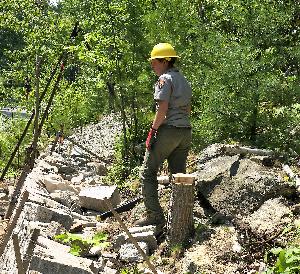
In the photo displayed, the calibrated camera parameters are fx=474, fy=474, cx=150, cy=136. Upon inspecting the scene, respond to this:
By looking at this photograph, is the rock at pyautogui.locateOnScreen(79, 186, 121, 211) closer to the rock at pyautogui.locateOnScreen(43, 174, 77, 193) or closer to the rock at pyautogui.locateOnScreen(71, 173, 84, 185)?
the rock at pyautogui.locateOnScreen(43, 174, 77, 193)

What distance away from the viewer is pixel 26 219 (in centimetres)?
676

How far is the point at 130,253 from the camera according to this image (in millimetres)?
5582

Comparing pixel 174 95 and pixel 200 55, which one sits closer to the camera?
pixel 174 95

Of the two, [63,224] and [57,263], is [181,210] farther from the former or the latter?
[63,224]

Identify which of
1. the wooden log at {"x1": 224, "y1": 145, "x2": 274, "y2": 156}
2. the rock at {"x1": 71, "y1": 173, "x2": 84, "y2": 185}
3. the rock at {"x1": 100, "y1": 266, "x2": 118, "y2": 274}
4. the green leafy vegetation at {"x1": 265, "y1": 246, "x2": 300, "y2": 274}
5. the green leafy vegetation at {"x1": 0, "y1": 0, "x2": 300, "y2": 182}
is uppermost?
the green leafy vegetation at {"x1": 0, "y1": 0, "x2": 300, "y2": 182}

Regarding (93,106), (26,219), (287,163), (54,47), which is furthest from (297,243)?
(93,106)

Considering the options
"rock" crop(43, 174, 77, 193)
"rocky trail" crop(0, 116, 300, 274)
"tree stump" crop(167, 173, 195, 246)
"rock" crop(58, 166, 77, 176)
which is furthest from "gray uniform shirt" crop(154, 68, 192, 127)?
"rock" crop(58, 166, 77, 176)

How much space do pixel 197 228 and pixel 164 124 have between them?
134 cm

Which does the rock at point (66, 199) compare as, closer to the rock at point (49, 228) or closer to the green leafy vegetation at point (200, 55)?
the rock at point (49, 228)

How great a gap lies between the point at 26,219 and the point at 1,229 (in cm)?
229

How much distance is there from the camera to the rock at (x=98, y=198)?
779 centimetres

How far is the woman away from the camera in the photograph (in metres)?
5.79

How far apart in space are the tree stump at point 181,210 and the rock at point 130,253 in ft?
1.12

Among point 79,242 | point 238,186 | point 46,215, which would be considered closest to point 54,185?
point 46,215
